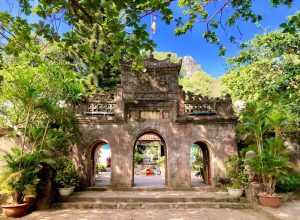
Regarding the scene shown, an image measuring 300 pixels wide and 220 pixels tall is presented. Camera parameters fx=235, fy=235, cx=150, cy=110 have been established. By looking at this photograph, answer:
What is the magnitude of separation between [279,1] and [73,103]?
345 inches

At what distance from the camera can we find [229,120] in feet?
33.7

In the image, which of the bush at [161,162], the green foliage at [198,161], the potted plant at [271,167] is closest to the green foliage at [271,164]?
the potted plant at [271,167]

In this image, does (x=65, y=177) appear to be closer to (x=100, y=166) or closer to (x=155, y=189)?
(x=155, y=189)

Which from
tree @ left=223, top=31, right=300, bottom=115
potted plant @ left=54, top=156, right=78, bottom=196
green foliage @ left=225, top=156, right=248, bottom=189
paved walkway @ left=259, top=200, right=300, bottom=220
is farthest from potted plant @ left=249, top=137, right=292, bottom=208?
potted plant @ left=54, top=156, right=78, bottom=196

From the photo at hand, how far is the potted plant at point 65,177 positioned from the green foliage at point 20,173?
1479mm

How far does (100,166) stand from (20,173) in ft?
42.2

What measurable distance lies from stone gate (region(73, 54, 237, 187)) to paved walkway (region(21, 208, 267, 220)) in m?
2.53

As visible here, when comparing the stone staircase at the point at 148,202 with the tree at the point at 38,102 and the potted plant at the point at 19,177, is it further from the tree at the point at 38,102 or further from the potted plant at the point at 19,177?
the tree at the point at 38,102

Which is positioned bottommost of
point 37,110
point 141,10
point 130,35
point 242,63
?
point 37,110

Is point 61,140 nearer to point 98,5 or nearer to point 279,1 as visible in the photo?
point 98,5

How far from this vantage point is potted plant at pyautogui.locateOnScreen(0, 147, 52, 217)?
6.50 meters

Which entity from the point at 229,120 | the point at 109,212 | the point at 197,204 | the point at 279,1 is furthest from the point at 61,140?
the point at 279,1

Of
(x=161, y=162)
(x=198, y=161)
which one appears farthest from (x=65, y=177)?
(x=161, y=162)

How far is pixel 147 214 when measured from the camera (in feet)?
22.9
